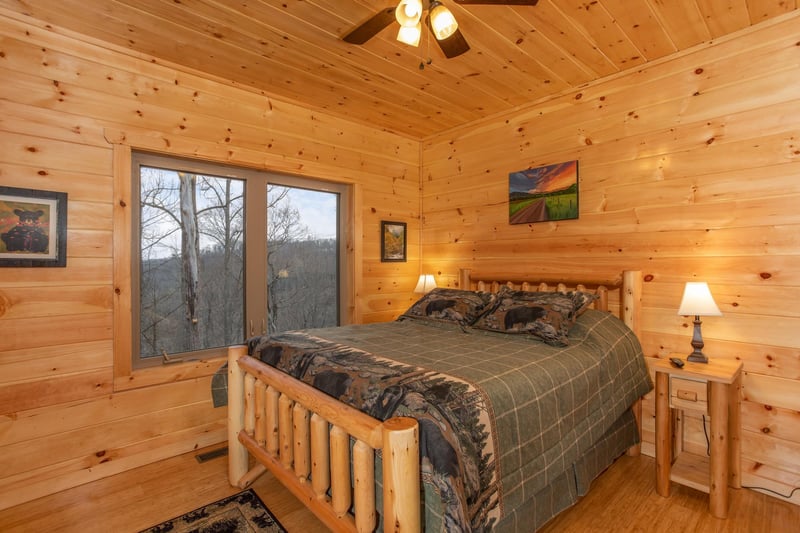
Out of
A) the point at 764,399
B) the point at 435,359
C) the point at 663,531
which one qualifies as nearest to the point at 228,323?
the point at 435,359

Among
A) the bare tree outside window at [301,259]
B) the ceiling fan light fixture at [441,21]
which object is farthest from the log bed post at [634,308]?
the bare tree outside window at [301,259]

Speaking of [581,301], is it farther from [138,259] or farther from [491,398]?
[138,259]

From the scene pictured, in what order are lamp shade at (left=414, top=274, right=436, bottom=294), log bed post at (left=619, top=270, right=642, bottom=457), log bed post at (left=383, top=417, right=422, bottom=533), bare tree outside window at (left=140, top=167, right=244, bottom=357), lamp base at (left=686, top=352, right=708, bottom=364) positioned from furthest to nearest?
lamp shade at (left=414, top=274, right=436, bottom=294), bare tree outside window at (left=140, top=167, right=244, bottom=357), log bed post at (left=619, top=270, right=642, bottom=457), lamp base at (left=686, top=352, right=708, bottom=364), log bed post at (left=383, top=417, right=422, bottom=533)

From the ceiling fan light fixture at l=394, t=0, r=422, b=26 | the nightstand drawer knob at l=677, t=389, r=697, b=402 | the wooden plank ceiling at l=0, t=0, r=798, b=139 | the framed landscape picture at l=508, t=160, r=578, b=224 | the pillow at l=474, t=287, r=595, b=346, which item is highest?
the wooden plank ceiling at l=0, t=0, r=798, b=139

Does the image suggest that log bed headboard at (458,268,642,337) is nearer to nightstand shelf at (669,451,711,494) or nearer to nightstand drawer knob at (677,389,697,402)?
nightstand drawer knob at (677,389,697,402)

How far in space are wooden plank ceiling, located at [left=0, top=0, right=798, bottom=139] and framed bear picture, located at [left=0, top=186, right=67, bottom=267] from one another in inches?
38.5

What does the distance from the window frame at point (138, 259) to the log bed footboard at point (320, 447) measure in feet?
2.40

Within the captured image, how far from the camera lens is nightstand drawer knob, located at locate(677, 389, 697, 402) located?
2072mm

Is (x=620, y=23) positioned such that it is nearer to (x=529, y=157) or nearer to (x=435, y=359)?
(x=529, y=157)

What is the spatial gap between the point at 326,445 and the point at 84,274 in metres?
1.86

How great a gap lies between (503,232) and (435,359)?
1.84m

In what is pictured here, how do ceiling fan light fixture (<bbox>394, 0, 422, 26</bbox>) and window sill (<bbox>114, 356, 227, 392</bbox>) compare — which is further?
window sill (<bbox>114, 356, 227, 392</bbox>)

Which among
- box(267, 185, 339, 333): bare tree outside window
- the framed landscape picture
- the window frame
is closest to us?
the window frame

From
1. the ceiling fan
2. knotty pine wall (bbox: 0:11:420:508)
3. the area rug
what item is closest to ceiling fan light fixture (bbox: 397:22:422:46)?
the ceiling fan
